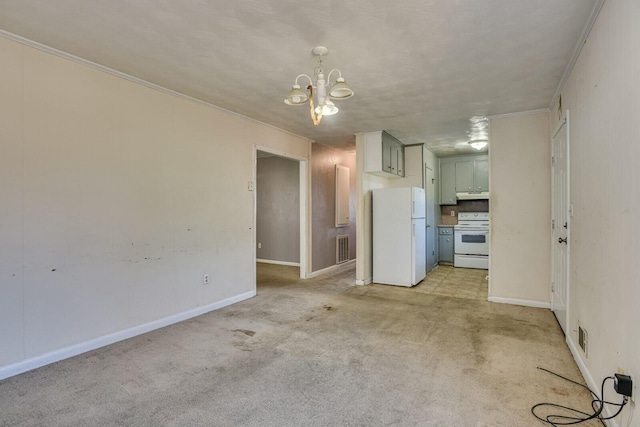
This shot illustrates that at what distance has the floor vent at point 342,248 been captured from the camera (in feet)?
21.3

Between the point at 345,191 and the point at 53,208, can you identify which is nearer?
the point at 53,208

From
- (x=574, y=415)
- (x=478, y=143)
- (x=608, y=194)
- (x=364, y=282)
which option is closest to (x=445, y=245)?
(x=478, y=143)

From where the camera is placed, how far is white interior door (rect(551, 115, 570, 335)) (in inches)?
113

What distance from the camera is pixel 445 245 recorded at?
23.2 ft

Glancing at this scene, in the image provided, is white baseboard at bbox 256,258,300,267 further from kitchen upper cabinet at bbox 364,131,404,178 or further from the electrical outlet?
the electrical outlet

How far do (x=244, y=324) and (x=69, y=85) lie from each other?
2640mm

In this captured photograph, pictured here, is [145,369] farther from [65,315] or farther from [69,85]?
[69,85]

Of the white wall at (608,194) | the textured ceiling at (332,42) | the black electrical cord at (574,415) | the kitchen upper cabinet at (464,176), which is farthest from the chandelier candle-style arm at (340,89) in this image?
the kitchen upper cabinet at (464,176)

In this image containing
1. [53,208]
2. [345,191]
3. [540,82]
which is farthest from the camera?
[345,191]

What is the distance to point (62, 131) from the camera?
2.61 metres

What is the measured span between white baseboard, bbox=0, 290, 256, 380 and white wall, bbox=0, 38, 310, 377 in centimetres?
2

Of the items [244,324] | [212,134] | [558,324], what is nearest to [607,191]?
[558,324]

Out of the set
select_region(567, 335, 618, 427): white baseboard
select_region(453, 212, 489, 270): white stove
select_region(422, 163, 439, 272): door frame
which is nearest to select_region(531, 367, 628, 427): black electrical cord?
select_region(567, 335, 618, 427): white baseboard

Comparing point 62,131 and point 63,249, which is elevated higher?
point 62,131
